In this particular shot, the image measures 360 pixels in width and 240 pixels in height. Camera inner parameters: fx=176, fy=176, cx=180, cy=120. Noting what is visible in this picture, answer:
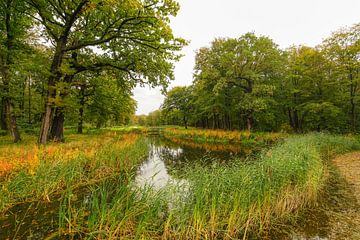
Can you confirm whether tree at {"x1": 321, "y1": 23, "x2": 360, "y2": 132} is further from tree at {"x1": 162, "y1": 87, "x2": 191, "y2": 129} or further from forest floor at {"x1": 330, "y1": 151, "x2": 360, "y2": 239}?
tree at {"x1": 162, "y1": 87, "x2": 191, "y2": 129}

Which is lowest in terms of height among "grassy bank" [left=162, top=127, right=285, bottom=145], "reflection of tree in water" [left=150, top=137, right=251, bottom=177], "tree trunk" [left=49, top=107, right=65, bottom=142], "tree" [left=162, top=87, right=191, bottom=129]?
"reflection of tree in water" [left=150, top=137, right=251, bottom=177]

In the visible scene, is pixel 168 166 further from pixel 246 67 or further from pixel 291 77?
pixel 291 77

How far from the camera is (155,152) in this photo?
14.0 metres

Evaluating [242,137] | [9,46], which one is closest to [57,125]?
[9,46]

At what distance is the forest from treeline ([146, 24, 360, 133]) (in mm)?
149

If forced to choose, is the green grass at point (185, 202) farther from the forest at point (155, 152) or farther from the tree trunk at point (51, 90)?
the tree trunk at point (51, 90)

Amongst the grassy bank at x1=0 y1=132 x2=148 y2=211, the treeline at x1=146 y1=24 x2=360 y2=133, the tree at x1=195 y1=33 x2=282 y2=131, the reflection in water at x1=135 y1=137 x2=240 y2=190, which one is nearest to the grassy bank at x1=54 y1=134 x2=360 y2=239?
the reflection in water at x1=135 y1=137 x2=240 y2=190

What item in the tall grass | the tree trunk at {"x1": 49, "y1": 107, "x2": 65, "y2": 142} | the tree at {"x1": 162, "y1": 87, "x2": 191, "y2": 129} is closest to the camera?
the tall grass

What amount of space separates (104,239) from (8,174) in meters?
4.42

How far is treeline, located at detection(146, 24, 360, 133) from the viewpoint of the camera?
16062 mm

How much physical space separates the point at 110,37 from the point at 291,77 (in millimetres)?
19770

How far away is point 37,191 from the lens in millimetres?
4566

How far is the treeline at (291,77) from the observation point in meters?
16.1

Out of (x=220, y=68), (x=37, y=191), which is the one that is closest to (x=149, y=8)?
(x=37, y=191)
